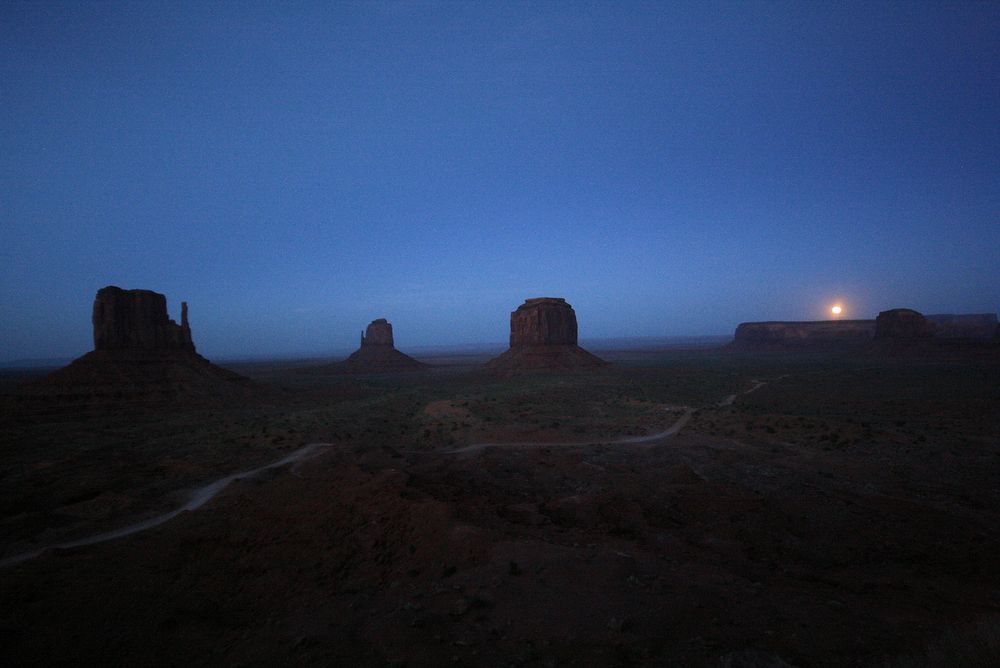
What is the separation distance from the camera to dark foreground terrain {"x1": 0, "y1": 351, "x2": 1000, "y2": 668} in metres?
7.08

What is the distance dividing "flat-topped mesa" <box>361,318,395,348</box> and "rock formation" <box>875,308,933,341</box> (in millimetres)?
110236

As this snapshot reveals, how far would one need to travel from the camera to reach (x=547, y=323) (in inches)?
3189

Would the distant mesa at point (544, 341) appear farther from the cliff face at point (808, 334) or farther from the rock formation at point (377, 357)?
the cliff face at point (808, 334)

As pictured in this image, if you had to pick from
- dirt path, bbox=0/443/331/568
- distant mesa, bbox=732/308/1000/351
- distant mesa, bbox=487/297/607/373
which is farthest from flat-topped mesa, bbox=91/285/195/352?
distant mesa, bbox=732/308/1000/351

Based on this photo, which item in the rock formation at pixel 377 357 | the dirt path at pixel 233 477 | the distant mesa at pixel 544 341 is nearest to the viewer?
the dirt path at pixel 233 477

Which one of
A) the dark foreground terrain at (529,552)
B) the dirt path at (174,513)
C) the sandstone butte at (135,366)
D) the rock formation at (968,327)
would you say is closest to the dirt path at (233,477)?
the dirt path at (174,513)

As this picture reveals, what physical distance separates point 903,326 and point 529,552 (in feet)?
392

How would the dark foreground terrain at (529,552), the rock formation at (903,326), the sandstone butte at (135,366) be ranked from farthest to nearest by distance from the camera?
the rock formation at (903,326)
the sandstone butte at (135,366)
the dark foreground terrain at (529,552)

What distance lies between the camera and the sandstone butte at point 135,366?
41.4 m

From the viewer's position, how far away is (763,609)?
7.55m

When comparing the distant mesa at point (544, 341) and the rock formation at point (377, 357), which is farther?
the rock formation at point (377, 357)

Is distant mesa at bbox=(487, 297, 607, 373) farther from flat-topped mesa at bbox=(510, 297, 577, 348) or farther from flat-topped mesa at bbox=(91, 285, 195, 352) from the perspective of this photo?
flat-topped mesa at bbox=(91, 285, 195, 352)

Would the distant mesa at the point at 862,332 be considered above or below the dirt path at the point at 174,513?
above

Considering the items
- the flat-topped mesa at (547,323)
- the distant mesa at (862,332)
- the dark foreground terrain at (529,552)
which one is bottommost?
the dark foreground terrain at (529,552)
